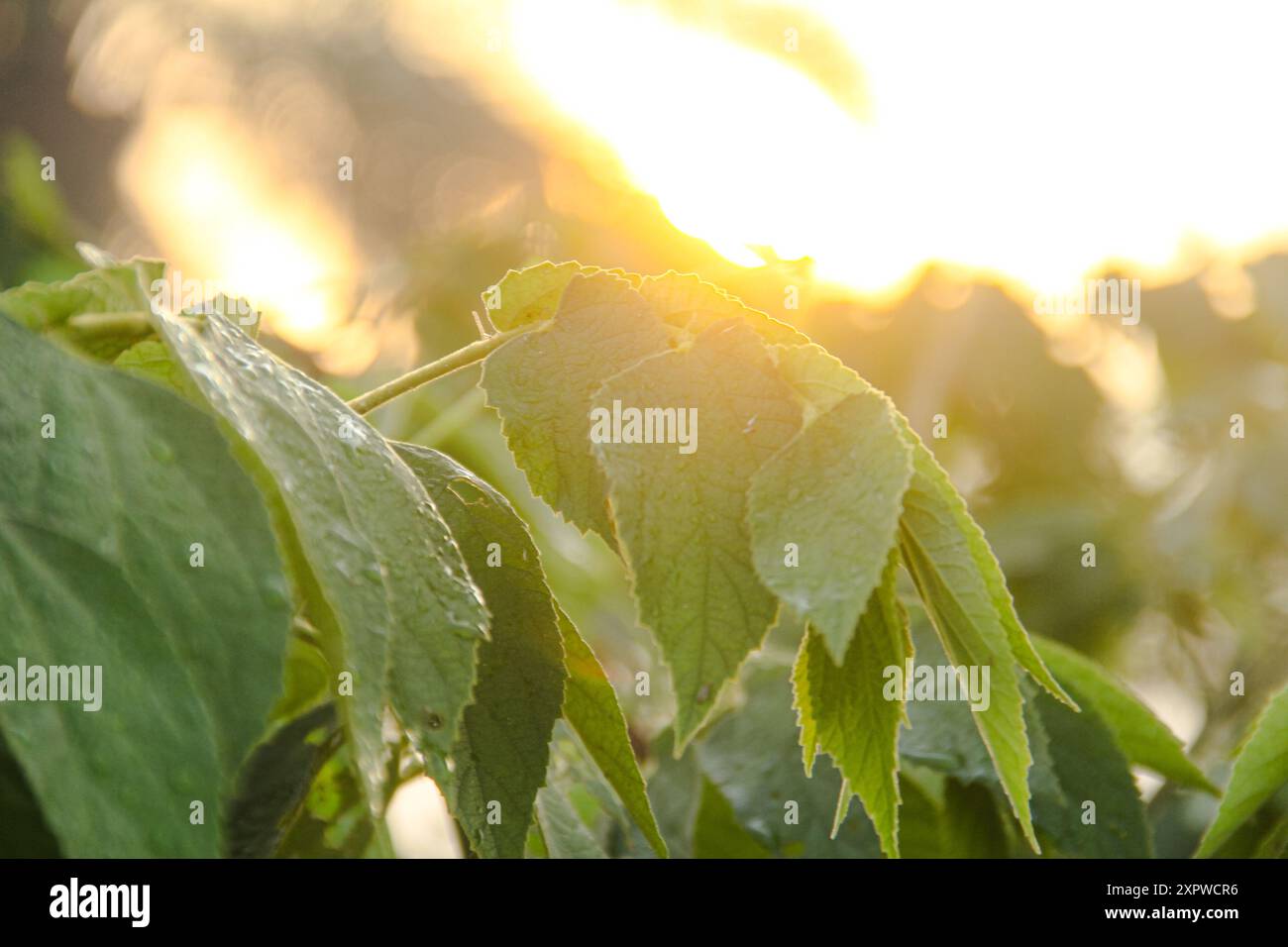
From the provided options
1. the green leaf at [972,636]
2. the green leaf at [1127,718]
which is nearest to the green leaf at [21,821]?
the green leaf at [972,636]

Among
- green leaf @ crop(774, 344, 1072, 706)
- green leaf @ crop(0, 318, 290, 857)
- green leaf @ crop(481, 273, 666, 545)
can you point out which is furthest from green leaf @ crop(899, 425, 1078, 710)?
green leaf @ crop(0, 318, 290, 857)

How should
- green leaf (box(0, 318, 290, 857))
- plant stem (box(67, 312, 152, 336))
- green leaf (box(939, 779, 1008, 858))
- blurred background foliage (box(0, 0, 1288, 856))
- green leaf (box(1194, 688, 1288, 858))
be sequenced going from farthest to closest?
blurred background foliage (box(0, 0, 1288, 856)) < green leaf (box(939, 779, 1008, 858)) < green leaf (box(1194, 688, 1288, 858)) < plant stem (box(67, 312, 152, 336)) < green leaf (box(0, 318, 290, 857))

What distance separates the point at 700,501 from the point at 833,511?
0.14 ft

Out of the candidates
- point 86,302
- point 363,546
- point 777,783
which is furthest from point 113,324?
point 777,783

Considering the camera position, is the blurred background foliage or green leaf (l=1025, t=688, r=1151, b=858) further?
the blurred background foliage

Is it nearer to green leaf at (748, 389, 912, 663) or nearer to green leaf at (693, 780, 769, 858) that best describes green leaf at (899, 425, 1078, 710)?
green leaf at (748, 389, 912, 663)

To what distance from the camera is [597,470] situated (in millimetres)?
431

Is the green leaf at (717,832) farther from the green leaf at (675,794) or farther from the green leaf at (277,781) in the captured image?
the green leaf at (277,781)

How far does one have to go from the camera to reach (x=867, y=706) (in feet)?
1.38

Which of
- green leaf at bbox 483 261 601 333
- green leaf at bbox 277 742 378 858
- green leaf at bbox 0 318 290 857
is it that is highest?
green leaf at bbox 483 261 601 333

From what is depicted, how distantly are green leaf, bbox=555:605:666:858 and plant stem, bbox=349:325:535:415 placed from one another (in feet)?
0.34

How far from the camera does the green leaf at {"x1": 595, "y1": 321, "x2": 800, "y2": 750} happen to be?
0.36 meters

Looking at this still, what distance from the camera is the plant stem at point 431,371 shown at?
1.51 feet

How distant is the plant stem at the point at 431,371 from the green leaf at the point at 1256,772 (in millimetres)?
354
